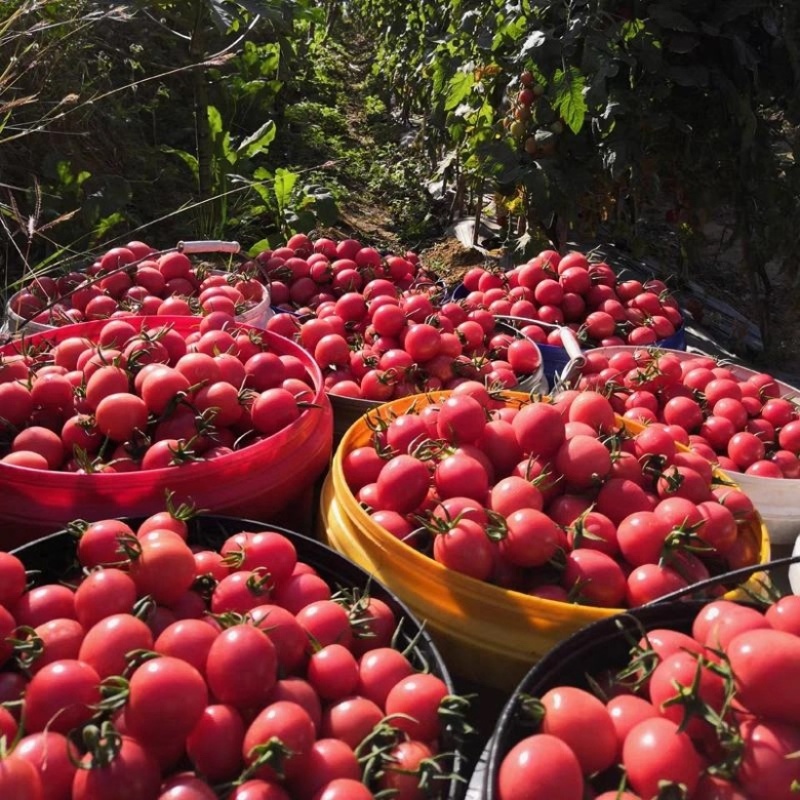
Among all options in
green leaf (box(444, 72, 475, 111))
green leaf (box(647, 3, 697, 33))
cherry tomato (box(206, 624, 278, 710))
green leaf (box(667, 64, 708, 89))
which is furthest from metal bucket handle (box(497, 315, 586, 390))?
green leaf (box(444, 72, 475, 111))

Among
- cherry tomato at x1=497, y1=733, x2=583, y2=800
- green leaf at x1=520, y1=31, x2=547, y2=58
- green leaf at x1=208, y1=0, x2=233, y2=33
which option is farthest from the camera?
→ green leaf at x1=208, y1=0, x2=233, y2=33

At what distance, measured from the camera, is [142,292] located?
261 centimetres

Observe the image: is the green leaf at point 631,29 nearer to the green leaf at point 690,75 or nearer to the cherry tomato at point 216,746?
the green leaf at point 690,75

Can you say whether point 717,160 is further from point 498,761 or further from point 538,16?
point 498,761

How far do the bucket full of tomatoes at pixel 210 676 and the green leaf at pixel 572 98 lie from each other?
8.67 feet

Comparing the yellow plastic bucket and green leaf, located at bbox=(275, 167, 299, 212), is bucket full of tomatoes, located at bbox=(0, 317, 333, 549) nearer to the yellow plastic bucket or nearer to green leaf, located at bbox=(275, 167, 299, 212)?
the yellow plastic bucket

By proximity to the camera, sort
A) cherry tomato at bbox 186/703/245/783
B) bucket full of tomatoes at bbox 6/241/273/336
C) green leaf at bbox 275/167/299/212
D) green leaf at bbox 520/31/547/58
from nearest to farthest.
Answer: cherry tomato at bbox 186/703/245/783 → bucket full of tomatoes at bbox 6/241/273/336 → green leaf at bbox 520/31/547/58 → green leaf at bbox 275/167/299/212

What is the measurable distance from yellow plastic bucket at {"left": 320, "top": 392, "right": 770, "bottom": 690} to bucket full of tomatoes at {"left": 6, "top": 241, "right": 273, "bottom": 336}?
1110 millimetres

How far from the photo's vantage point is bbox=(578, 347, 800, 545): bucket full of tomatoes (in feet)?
6.62

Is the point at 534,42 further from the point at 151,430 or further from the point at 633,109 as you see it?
the point at 151,430

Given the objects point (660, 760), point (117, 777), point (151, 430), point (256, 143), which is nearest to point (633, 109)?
point (256, 143)

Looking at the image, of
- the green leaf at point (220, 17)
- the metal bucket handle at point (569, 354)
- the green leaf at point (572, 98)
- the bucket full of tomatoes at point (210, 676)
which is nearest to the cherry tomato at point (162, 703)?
the bucket full of tomatoes at point (210, 676)

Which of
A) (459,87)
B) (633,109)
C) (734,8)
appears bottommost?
(459,87)

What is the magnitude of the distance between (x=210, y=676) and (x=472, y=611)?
20.0 inches
